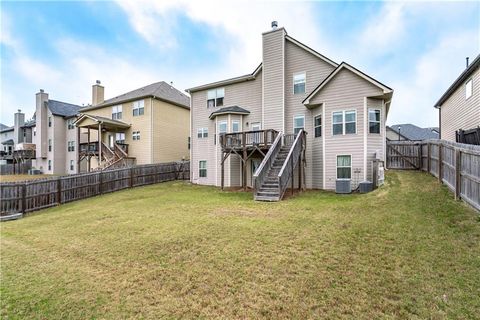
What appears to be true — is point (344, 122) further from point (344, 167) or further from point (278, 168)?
point (278, 168)

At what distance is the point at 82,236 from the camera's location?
7.27 metres

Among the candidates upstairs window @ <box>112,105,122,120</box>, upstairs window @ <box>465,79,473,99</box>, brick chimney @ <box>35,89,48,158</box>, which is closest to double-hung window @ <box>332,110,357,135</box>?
upstairs window @ <box>465,79,473,99</box>

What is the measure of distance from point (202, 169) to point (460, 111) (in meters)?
17.8

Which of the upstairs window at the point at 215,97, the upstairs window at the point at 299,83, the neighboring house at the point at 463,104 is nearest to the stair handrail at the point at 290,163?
the upstairs window at the point at 299,83

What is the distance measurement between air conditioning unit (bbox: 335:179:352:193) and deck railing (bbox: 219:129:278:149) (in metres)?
4.48

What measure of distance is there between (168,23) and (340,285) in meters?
21.1

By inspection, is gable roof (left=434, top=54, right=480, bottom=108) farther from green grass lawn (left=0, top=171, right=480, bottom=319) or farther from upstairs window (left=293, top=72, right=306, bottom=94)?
upstairs window (left=293, top=72, right=306, bottom=94)

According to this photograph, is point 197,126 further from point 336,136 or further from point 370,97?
point 370,97

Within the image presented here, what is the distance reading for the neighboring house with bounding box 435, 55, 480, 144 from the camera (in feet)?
39.6

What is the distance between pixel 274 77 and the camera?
16.5 metres

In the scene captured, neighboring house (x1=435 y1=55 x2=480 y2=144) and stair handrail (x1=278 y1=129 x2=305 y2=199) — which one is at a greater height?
neighboring house (x1=435 y1=55 x2=480 y2=144)

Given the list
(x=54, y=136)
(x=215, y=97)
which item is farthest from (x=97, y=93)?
(x=215, y=97)

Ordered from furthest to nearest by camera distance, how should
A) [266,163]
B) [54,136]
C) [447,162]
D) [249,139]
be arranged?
1. [54,136]
2. [249,139]
3. [266,163]
4. [447,162]

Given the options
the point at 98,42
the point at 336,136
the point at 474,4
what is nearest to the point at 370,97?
the point at 336,136
